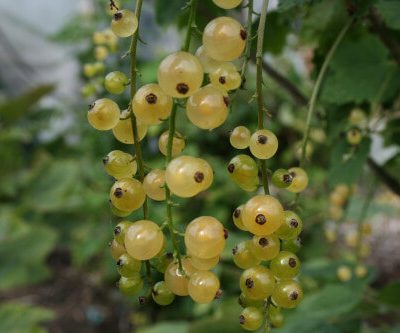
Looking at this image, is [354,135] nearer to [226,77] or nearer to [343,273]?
[226,77]

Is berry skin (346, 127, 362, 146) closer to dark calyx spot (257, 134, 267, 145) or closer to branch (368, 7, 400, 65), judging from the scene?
branch (368, 7, 400, 65)

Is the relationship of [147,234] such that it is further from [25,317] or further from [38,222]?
[38,222]

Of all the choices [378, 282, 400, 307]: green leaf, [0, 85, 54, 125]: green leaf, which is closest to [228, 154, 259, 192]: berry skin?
[378, 282, 400, 307]: green leaf

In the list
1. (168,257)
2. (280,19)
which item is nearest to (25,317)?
(280,19)

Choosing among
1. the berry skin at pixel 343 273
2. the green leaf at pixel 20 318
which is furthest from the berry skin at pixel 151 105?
the green leaf at pixel 20 318

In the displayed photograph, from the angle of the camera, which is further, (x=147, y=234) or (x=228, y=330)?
(x=228, y=330)

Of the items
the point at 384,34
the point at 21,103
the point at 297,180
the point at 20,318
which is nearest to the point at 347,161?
the point at 384,34

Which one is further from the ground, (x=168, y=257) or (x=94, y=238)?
(x=168, y=257)

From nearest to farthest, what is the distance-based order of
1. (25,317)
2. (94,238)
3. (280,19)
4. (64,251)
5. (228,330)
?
(280,19), (228,330), (25,317), (94,238), (64,251)
